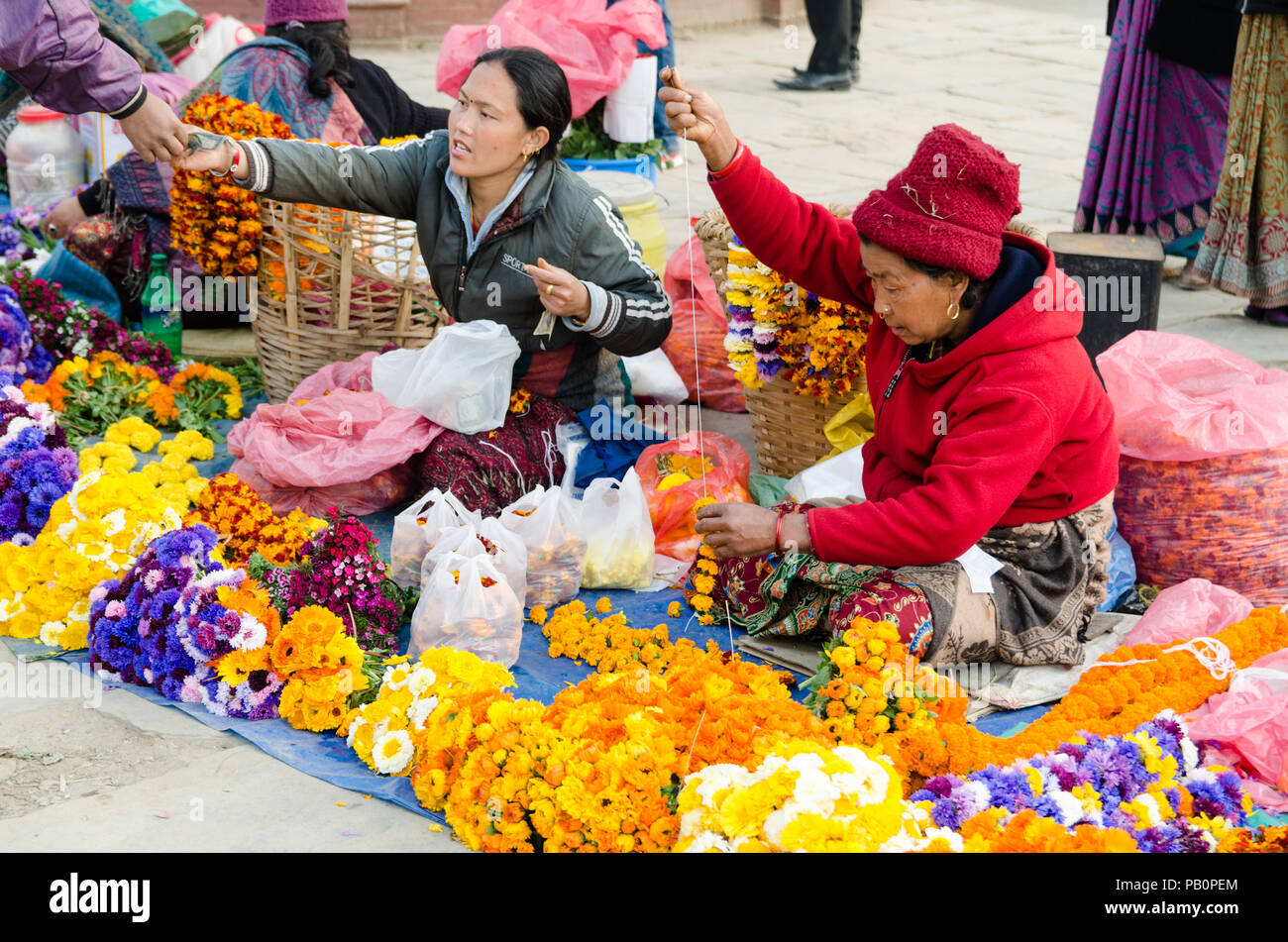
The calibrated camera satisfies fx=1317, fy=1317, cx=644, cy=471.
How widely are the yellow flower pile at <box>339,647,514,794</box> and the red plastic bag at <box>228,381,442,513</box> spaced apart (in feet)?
3.37

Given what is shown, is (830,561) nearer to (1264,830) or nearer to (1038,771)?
(1038,771)

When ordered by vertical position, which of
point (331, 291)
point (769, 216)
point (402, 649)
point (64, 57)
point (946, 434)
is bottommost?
point (402, 649)

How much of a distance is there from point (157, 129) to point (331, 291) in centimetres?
87

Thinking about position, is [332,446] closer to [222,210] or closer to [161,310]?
[222,210]

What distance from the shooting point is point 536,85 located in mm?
3637

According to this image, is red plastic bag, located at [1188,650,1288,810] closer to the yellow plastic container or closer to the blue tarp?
the blue tarp

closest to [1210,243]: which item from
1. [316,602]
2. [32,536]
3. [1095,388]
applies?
[1095,388]

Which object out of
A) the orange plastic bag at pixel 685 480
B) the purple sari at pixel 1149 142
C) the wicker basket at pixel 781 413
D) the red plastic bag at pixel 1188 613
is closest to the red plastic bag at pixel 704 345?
the wicker basket at pixel 781 413

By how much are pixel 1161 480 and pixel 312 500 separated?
7.78 ft

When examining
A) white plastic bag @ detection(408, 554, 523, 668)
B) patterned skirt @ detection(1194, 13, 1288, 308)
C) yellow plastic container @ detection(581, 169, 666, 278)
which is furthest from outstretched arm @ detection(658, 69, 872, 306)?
patterned skirt @ detection(1194, 13, 1288, 308)

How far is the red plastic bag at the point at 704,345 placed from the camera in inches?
187

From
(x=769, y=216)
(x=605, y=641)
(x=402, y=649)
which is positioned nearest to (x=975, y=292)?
(x=769, y=216)

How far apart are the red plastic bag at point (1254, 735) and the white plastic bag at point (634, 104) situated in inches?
141

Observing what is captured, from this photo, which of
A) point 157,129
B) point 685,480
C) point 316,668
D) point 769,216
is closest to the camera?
point 316,668
